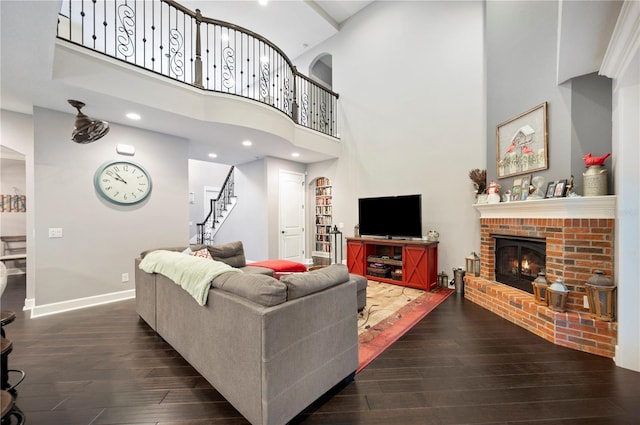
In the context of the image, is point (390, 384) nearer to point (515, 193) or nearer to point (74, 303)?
point (515, 193)

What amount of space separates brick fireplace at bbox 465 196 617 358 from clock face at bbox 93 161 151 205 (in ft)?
17.6

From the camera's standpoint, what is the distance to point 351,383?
1985 millimetres

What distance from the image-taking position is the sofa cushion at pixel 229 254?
3.80m

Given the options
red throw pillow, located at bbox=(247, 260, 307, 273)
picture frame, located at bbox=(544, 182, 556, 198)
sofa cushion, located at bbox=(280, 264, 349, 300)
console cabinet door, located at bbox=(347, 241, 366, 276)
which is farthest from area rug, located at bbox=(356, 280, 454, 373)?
picture frame, located at bbox=(544, 182, 556, 198)

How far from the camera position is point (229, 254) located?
154 inches

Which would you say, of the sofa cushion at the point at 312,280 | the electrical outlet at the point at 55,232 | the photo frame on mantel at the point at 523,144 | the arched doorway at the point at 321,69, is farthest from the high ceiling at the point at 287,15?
the sofa cushion at the point at 312,280

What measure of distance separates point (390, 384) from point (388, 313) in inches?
55.5

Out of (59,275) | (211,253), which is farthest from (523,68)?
(59,275)

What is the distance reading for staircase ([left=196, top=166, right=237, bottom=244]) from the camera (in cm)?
753

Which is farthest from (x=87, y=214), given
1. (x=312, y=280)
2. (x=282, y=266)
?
(x=312, y=280)

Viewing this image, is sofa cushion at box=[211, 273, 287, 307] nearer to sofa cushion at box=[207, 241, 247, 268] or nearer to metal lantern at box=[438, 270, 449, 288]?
sofa cushion at box=[207, 241, 247, 268]

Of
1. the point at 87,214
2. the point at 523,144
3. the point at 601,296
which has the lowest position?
the point at 601,296

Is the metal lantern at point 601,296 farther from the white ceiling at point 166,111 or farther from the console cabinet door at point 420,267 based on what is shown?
the white ceiling at point 166,111

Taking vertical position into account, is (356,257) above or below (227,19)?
below
